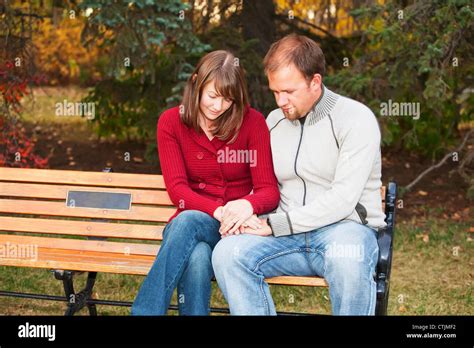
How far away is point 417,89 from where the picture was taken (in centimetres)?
685

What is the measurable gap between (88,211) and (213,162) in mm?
890

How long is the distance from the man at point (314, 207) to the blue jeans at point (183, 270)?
0.13 m

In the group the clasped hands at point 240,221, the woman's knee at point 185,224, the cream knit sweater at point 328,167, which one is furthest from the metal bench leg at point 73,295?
the cream knit sweater at point 328,167

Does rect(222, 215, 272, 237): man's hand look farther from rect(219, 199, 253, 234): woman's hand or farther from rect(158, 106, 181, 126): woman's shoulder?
rect(158, 106, 181, 126): woman's shoulder

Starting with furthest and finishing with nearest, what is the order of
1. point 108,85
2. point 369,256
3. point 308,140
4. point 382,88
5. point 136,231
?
point 108,85, point 382,88, point 136,231, point 308,140, point 369,256

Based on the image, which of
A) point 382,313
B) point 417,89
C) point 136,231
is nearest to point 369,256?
point 382,313

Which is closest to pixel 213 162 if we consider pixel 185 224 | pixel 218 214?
pixel 218 214

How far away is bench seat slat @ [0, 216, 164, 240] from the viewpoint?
4266 millimetres

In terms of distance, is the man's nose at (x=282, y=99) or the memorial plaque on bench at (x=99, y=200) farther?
the memorial plaque on bench at (x=99, y=200)

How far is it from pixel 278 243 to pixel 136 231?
0.97 metres

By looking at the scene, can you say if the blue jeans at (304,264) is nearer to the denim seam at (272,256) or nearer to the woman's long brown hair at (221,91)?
the denim seam at (272,256)

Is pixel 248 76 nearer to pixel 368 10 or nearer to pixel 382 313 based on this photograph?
pixel 368 10

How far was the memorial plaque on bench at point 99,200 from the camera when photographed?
171 inches

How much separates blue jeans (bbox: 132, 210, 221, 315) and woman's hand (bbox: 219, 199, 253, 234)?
0.09 m
